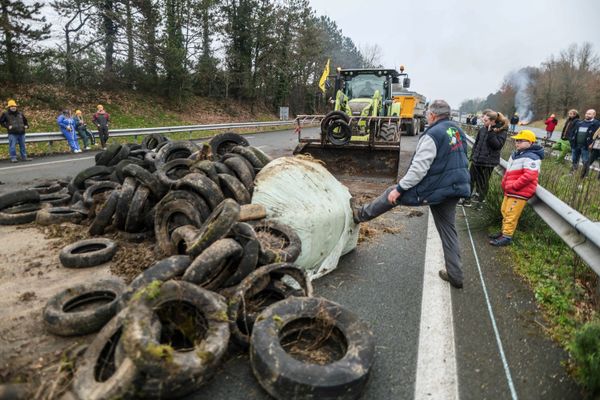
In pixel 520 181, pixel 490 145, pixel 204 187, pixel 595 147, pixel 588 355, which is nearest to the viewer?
pixel 588 355

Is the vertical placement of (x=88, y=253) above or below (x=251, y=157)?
below

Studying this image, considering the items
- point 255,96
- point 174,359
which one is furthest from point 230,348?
point 255,96

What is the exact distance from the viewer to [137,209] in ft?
14.7

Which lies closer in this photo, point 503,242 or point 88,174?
point 503,242

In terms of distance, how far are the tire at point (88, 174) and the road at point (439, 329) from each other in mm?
4546

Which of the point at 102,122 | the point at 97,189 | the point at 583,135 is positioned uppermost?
the point at 102,122

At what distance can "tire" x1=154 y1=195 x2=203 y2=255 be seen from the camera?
400 cm

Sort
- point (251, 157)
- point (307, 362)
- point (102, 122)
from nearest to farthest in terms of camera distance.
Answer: point (307, 362) < point (251, 157) < point (102, 122)

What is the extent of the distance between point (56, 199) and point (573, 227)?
7.15 metres

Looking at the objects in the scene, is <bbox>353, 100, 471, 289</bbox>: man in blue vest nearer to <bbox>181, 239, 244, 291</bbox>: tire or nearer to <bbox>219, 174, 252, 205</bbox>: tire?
<bbox>219, 174, 252, 205</bbox>: tire

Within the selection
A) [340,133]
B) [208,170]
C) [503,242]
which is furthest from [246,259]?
[340,133]

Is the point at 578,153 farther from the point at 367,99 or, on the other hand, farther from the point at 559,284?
the point at 559,284

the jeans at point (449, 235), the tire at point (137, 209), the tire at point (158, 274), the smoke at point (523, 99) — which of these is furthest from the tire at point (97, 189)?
the smoke at point (523, 99)

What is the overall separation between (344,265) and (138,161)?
4115 millimetres
